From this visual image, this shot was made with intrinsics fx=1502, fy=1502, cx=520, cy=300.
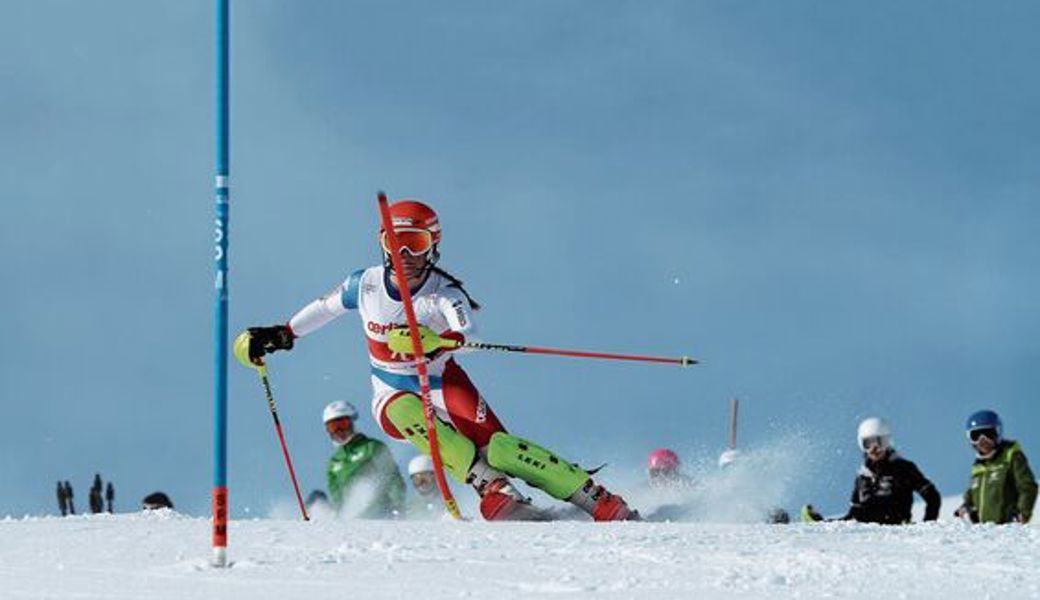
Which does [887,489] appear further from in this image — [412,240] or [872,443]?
[412,240]

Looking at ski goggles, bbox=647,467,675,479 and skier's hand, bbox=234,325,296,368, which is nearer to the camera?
skier's hand, bbox=234,325,296,368

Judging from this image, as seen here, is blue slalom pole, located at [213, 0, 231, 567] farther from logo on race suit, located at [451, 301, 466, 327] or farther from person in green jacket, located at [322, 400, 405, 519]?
person in green jacket, located at [322, 400, 405, 519]

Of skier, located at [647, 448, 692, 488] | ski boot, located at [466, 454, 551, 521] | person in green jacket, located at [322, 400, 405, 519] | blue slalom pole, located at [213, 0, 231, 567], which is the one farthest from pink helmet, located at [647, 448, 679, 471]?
blue slalom pole, located at [213, 0, 231, 567]

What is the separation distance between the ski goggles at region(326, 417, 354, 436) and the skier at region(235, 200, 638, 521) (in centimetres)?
416

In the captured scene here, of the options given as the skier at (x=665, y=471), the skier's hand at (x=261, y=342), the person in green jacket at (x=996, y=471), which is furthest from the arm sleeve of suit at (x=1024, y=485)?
the skier's hand at (x=261, y=342)

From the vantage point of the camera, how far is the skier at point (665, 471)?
1140 centimetres

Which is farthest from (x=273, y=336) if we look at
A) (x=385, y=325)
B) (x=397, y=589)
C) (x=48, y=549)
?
(x=397, y=589)

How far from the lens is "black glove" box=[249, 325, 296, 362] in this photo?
9.87 m

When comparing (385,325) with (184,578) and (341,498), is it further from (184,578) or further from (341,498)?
(341,498)

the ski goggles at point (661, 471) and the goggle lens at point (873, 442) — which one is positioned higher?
the goggle lens at point (873, 442)

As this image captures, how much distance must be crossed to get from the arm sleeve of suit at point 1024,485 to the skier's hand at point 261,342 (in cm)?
534

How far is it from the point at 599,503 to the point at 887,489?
108 inches

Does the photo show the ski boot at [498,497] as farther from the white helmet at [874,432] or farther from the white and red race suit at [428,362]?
the white helmet at [874,432]

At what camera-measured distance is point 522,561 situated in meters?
6.52
